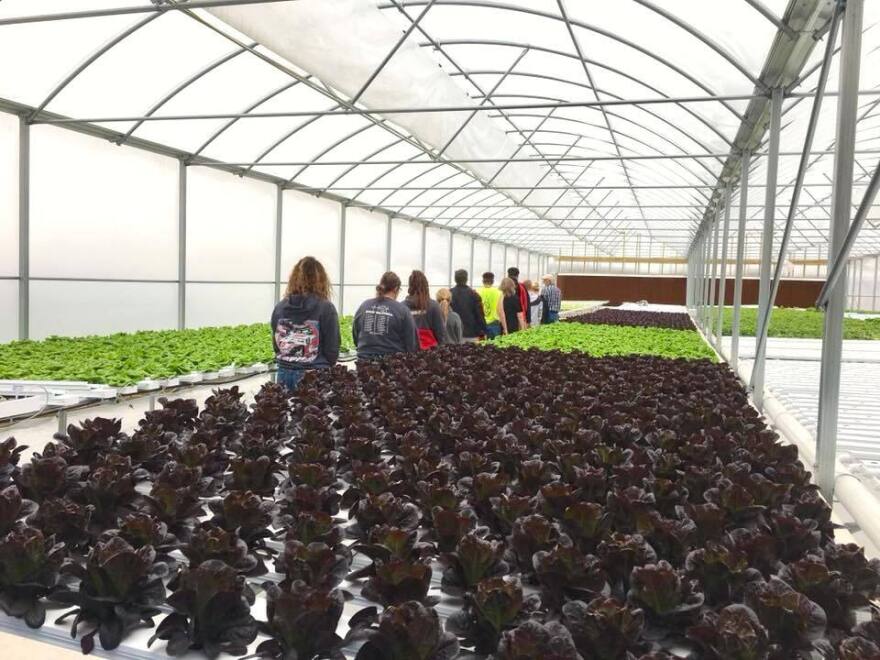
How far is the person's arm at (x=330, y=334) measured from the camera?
522 cm

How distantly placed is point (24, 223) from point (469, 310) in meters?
5.83

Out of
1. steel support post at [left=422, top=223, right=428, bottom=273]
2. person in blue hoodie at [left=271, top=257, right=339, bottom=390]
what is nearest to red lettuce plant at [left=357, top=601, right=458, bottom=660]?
person in blue hoodie at [left=271, top=257, right=339, bottom=390]

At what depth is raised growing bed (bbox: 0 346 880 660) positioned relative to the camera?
138 centimetres

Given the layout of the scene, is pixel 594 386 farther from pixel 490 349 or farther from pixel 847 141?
pixel 490 349

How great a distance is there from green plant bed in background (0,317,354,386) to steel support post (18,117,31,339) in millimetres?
586

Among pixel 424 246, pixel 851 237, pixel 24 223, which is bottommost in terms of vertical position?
pixel 851 237

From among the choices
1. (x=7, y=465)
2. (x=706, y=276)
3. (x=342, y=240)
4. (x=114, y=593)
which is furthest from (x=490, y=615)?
(x=342, y=240)

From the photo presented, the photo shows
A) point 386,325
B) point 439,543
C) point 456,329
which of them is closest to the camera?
point 439,543

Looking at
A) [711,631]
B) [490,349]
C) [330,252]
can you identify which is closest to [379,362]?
[490,349]

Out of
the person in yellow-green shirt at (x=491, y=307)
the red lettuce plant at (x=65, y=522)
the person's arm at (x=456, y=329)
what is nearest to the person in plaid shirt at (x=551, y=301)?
the person in yellow-green shirt at (x=491, y=307)

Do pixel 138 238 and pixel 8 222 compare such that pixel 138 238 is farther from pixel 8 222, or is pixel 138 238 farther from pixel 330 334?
pixel 330 334

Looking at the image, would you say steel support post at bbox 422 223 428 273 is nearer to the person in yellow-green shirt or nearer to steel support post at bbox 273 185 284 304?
steel support post at bbox 273 185 284 304

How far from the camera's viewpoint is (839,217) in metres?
2.97

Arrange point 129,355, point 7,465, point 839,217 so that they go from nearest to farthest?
1. point 7,465
2. point 839,217
3. point 129,355
